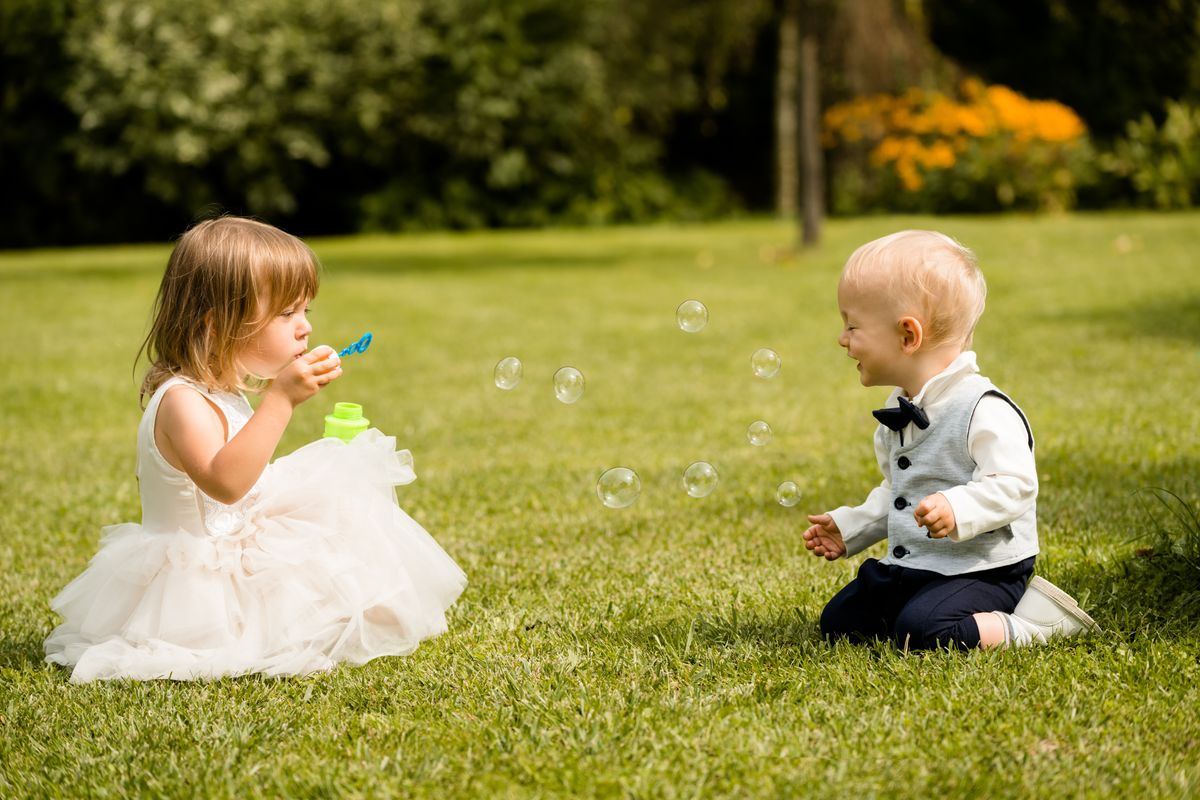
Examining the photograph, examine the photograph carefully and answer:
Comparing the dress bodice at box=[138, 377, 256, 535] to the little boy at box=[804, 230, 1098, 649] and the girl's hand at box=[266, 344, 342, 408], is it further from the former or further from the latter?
the little boy at box=[804, 230, 1098, 649]

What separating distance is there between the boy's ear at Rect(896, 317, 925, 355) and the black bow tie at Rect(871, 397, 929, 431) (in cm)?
11

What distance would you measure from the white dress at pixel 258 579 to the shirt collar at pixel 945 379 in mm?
1209

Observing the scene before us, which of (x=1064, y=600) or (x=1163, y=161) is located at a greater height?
(x=1064, y=600)

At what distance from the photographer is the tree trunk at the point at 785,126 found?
736 inches

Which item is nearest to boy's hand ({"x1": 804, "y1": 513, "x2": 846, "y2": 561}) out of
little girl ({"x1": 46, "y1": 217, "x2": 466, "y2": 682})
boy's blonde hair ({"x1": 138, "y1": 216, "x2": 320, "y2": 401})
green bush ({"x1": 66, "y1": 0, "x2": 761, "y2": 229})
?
little girl ({"x1": 46, "y1": 217, "x2": 466, "y2": 682})

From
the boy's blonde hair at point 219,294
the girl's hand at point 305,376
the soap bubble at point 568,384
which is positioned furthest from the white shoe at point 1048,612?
the boy's blonde hair at point 219,294

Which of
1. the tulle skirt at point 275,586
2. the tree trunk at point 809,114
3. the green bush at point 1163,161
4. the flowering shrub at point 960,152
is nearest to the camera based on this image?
the tulle skirt at point 275,586

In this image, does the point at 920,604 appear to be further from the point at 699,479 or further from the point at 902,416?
the point at 699,479

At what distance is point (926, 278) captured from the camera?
2.77 metres

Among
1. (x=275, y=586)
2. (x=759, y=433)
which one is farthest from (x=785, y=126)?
(x=275, y=586)

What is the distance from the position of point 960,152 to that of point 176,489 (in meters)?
15.0

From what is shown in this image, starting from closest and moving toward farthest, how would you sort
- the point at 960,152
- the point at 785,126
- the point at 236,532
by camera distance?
the point at 236,532
the point at 960,152
the point at 785,126

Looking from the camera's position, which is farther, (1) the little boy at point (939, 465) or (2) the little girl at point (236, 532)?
(2) the little girl at point (236, 532)

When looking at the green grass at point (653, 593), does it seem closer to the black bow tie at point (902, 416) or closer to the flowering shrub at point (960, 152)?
the black bow tie at point (902, 416)
